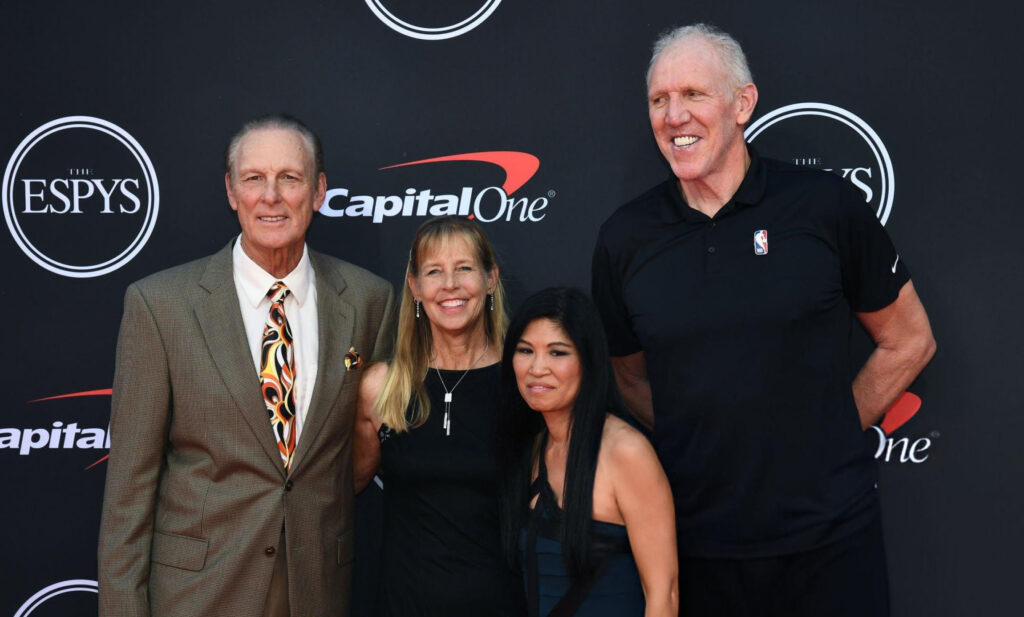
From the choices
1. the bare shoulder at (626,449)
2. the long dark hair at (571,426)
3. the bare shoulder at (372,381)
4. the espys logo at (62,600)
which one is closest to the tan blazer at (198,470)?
the bare shoulder at (372,381)

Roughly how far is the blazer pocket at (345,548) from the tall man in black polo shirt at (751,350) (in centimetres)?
91

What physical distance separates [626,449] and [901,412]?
140 centimetres

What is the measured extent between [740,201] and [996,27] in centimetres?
136

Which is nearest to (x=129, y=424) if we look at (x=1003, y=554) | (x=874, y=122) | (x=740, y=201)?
(x=740, y=201)

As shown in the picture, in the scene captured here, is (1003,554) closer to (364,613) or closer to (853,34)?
(853,34)

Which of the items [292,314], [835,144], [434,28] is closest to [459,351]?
[292,314]

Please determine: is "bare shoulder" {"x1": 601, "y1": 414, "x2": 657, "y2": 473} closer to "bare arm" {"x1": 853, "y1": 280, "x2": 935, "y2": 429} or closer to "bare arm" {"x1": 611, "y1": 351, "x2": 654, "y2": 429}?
"bare arm" {"x1": 611, "y1": 351, "x2": 654, "y2": 429}

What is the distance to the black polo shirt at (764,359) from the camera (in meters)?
2.41

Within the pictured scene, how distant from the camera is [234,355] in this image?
248 cm

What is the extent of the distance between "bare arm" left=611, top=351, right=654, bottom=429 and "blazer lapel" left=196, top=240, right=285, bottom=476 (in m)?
1.05

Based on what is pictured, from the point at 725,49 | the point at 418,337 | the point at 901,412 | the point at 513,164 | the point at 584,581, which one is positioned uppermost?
the point at 725,49

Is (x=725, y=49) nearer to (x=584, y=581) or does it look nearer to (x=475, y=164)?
(x=475, y=164)

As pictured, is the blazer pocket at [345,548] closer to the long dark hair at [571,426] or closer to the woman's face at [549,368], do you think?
the long dark hair at [571,426]

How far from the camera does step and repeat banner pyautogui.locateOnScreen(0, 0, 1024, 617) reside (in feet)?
10.4
